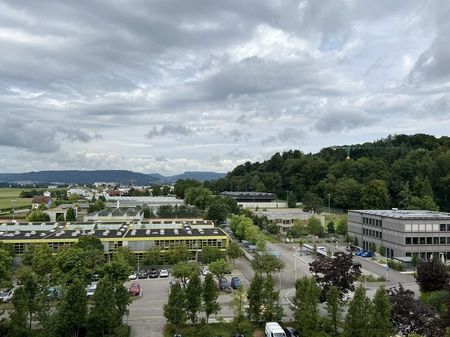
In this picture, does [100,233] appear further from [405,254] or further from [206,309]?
[405,254]

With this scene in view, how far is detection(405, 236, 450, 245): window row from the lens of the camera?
4656cm

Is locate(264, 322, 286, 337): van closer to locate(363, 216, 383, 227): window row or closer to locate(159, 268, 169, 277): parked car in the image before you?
locate(159, 268, 169, 277): parked car

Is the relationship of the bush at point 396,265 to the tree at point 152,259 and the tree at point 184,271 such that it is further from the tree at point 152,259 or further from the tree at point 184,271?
the tree at point 152,259

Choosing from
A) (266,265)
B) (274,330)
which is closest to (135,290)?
(266,265)

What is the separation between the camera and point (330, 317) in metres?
26.9

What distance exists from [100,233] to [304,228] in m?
30.8

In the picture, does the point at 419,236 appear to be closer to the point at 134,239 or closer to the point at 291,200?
the point at 134,239

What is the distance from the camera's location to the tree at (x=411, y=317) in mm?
20925

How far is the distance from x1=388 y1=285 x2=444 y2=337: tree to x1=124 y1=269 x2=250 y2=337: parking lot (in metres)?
10.1

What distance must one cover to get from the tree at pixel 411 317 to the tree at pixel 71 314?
1572 centimetres

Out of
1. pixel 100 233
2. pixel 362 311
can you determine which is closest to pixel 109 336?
pixel 362 311

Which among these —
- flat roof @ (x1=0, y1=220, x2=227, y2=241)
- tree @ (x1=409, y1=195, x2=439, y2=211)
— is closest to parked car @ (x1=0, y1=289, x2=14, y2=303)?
flat roof @ (x1=0, y1=220, x2=227, y2=241)

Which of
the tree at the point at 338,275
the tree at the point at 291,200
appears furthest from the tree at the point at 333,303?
the tree at the point at 291,200

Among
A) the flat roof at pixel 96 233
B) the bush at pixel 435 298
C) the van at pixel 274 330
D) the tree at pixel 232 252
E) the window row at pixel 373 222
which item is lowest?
the van at pixel 274 330
